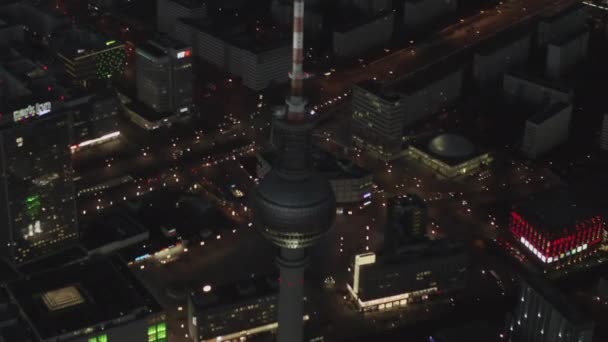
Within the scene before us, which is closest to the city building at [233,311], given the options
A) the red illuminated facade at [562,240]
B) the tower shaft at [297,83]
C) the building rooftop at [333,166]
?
the building rooftop at [333,166]

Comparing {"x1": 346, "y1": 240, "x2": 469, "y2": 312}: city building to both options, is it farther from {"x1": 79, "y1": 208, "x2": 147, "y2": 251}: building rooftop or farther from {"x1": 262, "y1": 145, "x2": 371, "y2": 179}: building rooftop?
{"x1": 79, "y1": 208, "x2": 147, "y2": 251}: building rooftop

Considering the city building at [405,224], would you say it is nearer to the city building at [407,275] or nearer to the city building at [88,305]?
the city building at [407,275]

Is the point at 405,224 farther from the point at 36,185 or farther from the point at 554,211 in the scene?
the point at 36,185

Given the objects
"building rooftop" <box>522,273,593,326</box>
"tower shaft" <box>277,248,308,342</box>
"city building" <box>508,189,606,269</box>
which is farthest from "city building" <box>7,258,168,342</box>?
"city building" <box>508,189,606,269</box>

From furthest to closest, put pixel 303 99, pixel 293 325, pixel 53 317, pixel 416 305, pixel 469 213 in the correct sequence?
pixel 469 213, pixel 416 305, pixel 53 317, pixel 293 325, pixel 303 99

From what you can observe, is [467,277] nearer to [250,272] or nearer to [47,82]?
[250,272]

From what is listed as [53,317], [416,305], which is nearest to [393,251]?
[416,305]
